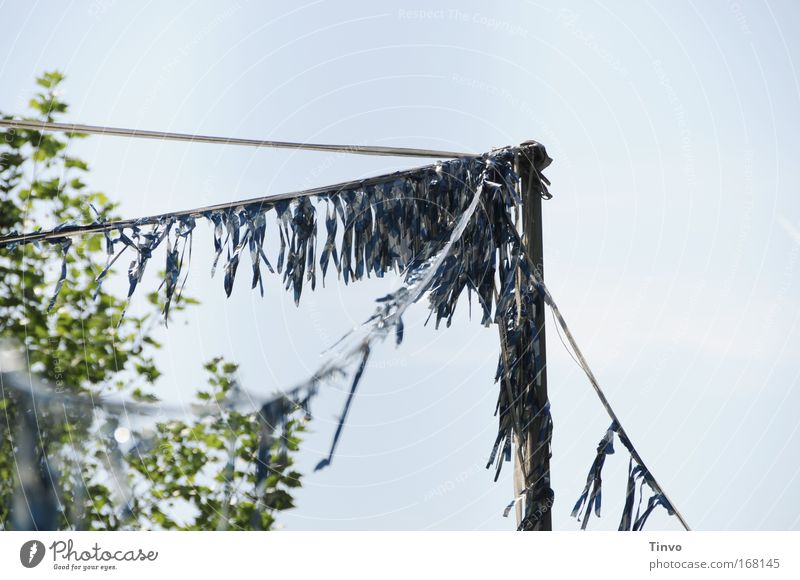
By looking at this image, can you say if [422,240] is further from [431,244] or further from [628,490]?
[628,490]

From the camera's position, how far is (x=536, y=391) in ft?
8.79

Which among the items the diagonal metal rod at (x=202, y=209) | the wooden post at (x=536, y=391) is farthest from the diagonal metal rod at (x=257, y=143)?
the wooden post at (x=536, y=391)

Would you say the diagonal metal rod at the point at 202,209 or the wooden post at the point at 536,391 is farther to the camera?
the diagonal metal rod at the point at 202,209

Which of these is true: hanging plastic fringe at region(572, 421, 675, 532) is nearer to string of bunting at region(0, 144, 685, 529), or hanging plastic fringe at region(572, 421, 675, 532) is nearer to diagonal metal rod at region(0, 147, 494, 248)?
string of bunting at region(0, 144, 685, 529)

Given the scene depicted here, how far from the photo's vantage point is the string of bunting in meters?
2.65

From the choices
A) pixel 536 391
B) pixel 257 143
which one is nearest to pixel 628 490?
pixel 536 391

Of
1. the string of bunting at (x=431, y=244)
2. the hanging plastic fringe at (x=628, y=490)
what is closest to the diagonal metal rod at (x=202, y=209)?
the string of bunting at (x=431, y=244)

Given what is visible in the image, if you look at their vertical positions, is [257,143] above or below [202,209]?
above

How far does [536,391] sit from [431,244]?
→ 55cm

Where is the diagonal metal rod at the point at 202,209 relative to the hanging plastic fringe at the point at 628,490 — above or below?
above

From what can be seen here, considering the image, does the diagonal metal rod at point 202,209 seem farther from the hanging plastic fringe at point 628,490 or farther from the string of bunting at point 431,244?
the hanging plastic fringe at point 628,490

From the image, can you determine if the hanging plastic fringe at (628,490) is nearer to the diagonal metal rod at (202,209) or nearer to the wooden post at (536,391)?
the wooden post at (536,391)

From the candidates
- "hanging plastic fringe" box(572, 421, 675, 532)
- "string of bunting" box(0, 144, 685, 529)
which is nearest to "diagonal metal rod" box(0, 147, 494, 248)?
"string of bunting" box(0, 144, 685, 529)

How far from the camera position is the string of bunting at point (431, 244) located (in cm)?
265
